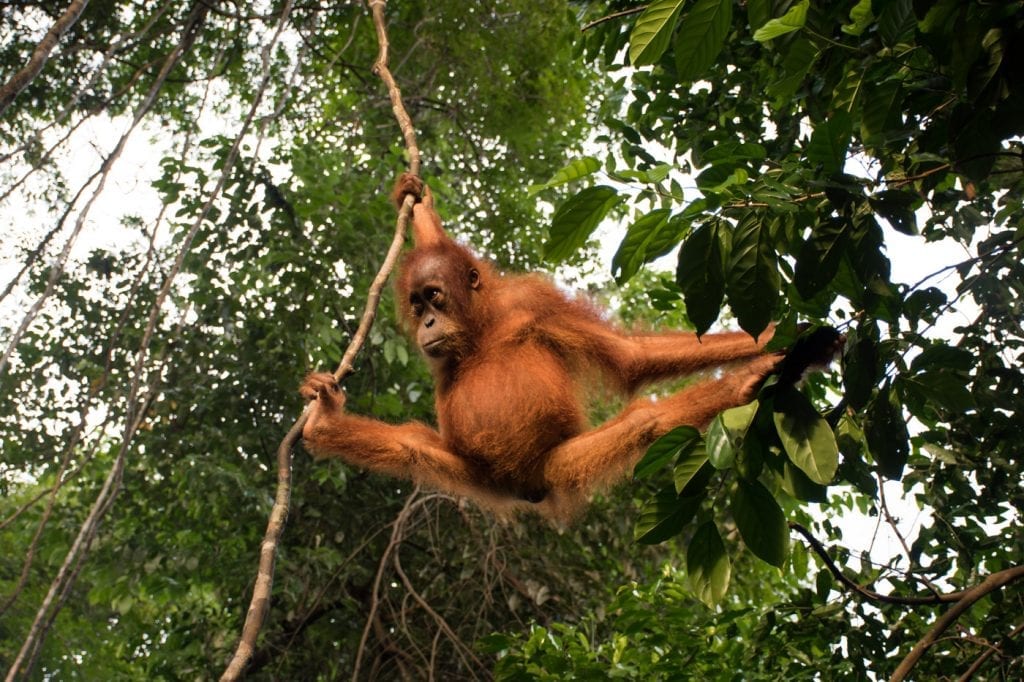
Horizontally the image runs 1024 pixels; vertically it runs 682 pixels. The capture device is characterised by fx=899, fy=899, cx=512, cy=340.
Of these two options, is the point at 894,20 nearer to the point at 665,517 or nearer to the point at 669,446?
the point at 669,446

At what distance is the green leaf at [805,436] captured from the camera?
174cm

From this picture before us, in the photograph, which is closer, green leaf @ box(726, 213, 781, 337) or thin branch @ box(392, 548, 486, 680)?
green leaf @ box(726, 213, 781, 337)

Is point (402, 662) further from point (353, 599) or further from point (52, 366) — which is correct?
point (52, 366)

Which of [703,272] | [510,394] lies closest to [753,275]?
[703,272]

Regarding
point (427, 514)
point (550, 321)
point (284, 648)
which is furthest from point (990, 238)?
point (284, 648)

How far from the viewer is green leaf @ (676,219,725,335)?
1.74 metres

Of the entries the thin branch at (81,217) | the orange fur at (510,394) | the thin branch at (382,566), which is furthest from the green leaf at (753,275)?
the thin branch at (382,566)

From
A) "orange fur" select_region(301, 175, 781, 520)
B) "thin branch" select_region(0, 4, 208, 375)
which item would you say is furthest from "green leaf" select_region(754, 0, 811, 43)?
"thin branch" select_region(0, 4, 208, 375)

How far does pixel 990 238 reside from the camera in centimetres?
280

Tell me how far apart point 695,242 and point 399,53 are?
717 cm

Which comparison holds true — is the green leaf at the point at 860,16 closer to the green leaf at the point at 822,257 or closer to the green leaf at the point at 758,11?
the green leaf at the point at 758,11

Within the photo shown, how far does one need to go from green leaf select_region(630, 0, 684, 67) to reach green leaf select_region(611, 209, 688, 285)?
0.32 meters

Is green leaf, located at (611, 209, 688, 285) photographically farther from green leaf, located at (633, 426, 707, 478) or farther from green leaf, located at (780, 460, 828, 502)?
green leaf, located at (780, 460, 828, 502)

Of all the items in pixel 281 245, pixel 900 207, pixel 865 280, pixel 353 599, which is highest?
pixel 281 245
